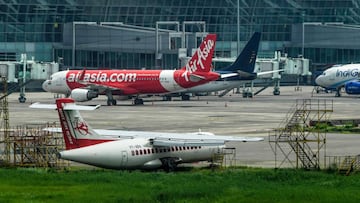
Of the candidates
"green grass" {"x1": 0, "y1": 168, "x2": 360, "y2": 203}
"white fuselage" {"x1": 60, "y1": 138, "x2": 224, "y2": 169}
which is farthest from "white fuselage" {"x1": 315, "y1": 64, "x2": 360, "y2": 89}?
"green grass" {"x1": 0, "y1": 168, "x2": 360, "y2": 203}

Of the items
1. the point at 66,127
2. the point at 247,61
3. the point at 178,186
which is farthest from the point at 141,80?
the point at 178,186

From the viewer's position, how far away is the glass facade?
17675 cm

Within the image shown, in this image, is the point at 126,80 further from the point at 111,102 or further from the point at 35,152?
the point at 35,152

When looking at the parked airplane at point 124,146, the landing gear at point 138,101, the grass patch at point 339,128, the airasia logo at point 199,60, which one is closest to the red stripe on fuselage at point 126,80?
the landing gear at point 138,101

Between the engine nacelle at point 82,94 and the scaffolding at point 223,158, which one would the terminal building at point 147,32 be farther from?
the scaffolding at point 223,158

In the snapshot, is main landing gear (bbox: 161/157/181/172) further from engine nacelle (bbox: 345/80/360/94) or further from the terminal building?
the terminal building

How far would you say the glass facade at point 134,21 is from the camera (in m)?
177

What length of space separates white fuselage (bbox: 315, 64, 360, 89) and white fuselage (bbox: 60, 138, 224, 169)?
290 ft

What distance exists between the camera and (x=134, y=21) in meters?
185

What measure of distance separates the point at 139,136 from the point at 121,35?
10392 cm

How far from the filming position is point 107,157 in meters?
64.4

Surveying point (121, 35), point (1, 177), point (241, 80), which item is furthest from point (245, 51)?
point (1, 177)

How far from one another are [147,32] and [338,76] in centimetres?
3046

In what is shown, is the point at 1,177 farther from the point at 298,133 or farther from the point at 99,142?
the point at 298,133
